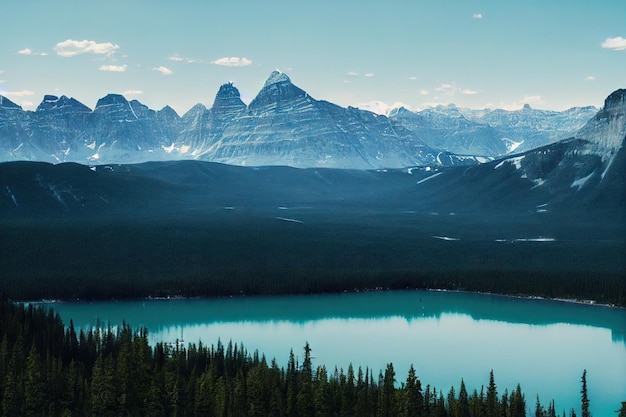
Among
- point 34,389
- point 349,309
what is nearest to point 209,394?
point 34,389

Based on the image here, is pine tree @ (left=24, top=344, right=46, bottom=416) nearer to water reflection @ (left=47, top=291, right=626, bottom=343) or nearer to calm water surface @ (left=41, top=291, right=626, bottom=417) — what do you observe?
calm water surface @ (left=41, top=291, right=626, bottom=417)

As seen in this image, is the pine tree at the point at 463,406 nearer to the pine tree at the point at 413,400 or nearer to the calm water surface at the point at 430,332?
the pine tree at the point at 413,400

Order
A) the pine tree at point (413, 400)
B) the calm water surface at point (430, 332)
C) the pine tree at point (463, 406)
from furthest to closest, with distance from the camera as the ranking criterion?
the calm water surface at point (430, 332), the pine tree at point (413, 400), the pine tree at point (463, 406)

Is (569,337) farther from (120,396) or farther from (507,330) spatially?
(120,396)

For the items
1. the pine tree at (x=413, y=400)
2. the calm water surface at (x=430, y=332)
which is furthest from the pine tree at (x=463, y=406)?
the calm water surface at (x=430, y=332)

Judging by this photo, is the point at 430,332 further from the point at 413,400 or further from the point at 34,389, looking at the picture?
the point at 34,389

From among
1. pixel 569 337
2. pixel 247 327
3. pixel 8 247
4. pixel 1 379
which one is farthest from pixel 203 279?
pixel 1 379

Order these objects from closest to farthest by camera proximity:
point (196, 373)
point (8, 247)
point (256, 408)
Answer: point (256, 408) → point (196, 373) → point (8, 247)

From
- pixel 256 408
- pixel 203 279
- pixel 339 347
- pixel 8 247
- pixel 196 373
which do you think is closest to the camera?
pixel 256 408

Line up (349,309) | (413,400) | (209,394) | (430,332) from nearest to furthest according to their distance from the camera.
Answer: (413,400) < (209,394) < (430,332) < (349,309)
